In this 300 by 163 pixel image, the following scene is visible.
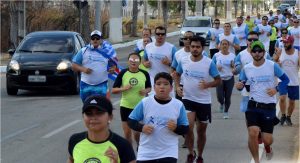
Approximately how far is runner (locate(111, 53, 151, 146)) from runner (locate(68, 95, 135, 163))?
4.82 meters

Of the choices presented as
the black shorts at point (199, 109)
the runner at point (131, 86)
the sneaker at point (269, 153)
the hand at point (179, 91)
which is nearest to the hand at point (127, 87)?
the runner at point (131, 86)

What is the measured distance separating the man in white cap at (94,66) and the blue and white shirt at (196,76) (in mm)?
1824

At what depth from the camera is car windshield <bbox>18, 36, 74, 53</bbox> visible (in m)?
18.6

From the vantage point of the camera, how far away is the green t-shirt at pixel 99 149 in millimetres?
A: 4801

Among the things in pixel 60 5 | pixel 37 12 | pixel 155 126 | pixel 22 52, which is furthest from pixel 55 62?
pixel 60 5

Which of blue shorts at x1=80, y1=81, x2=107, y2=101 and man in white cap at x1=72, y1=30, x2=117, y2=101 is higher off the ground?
man in white cap at x1=72, y1=30, x2=117, y2=101

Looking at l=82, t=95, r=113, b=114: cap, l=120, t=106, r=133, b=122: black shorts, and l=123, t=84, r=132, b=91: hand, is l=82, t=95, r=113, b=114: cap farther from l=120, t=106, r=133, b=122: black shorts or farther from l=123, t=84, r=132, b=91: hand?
l=120, t=106, r=133, b=122: black shorts

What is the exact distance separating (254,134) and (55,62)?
31.5 ft

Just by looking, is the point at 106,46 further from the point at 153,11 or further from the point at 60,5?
the point at 153,11

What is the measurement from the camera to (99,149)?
480cm

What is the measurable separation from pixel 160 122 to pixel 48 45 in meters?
12.2

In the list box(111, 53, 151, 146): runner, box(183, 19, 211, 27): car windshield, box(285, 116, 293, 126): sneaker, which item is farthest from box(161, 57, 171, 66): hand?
box(183, 19, 211, 27): car windshield

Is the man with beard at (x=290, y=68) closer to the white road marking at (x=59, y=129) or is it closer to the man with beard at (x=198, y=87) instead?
the man with beard at (x=198, y=87)

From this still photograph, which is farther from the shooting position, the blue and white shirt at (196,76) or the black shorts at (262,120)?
the blue and white shirt at (196,76)
